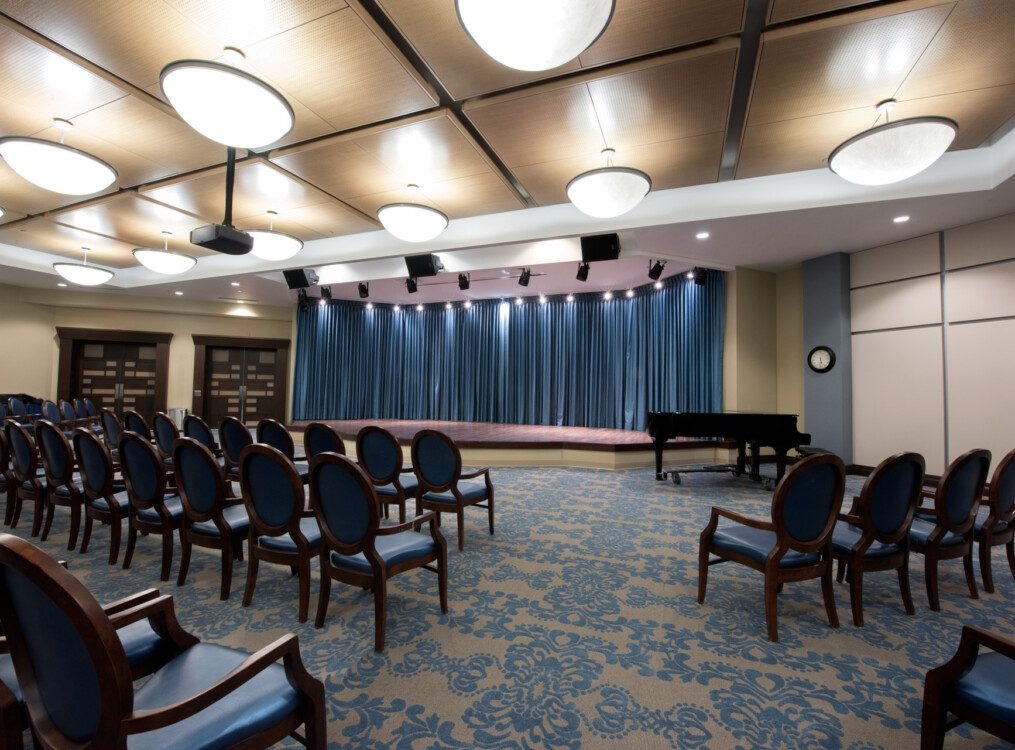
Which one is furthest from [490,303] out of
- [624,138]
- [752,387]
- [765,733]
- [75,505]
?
[765,733]

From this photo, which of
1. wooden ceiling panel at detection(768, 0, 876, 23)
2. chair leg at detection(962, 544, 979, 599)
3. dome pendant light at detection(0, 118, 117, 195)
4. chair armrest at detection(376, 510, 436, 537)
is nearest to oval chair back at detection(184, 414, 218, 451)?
dome pendant light at detection(0, 118, 117, 195)

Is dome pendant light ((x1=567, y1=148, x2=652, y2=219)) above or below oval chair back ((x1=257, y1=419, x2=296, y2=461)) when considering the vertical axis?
above

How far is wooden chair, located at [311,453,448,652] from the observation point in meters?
1.99

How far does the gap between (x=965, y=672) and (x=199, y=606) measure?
3.13 meters

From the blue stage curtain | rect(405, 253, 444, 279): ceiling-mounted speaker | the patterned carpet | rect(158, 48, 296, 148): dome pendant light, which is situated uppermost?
rect(405, 253, 444, 279): ceiling-mounted speaker

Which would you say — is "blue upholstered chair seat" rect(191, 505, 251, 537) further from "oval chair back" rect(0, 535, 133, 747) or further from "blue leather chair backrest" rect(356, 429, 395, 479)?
"oval chair back" rect(0, 535, 133, 747)

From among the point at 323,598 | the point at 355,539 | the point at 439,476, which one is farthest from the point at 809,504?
the point at 323,598

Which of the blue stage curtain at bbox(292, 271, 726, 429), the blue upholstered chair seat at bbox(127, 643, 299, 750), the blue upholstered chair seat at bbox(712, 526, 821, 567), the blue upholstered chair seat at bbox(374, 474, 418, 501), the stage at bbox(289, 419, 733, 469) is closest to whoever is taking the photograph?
the blue upholstered chair seat at bbox(127, 643, 299, 750)

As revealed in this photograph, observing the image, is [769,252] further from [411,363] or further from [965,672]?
[411,363]

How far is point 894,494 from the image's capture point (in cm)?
225

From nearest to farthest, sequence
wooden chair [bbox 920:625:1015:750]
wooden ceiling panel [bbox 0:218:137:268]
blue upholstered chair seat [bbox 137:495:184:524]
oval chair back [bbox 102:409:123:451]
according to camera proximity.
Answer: wooden chair [bbox 920:625:1015:750]
blue upholstered chair seat [bbox 137:495:184:524]
oval chair back [bbox 102:409:123:451]
wooden ceiling panel [bbox 0:218:137:268]

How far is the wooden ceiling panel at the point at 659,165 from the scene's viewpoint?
384cm

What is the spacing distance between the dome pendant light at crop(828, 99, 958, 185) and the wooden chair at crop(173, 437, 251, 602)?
4.49 meters

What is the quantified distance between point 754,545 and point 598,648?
94 centimetres
